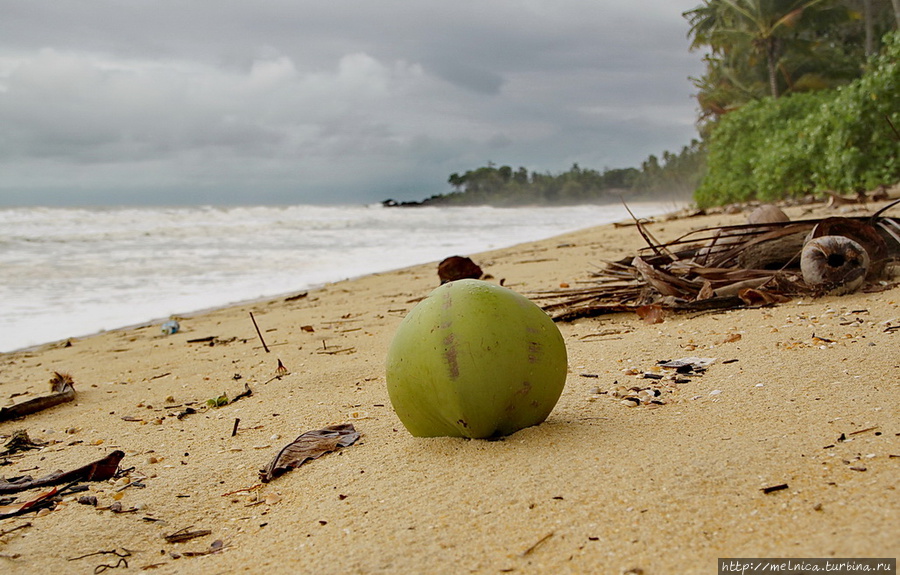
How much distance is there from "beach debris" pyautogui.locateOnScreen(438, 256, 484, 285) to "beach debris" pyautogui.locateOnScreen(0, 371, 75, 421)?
9.37ft

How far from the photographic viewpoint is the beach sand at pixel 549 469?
148 centimetres

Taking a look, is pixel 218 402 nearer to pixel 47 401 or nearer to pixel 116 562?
pixel 47 401

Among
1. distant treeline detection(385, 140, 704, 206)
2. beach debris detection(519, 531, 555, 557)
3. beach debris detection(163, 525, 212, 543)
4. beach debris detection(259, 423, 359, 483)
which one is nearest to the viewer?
beach debris detection(519, 531, 555, 557)

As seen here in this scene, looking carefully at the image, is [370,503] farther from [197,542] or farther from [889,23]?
[889,23]

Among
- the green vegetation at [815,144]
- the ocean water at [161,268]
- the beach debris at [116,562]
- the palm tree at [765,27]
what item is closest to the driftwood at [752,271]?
the beach debris at [116,562]

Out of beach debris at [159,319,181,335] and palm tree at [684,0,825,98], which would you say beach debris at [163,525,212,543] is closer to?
beach debris at [159,319,181,335]

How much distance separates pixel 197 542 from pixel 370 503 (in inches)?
17.8

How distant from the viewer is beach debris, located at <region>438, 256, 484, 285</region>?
5.73 m

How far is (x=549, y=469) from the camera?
185 cm

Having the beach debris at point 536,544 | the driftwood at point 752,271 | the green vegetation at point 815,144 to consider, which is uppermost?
the green vegetation at point 815,144

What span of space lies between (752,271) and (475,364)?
2.64 m

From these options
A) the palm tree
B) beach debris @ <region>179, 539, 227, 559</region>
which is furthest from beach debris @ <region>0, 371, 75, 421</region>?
the palm tree

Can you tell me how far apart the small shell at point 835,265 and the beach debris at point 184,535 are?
127 inches

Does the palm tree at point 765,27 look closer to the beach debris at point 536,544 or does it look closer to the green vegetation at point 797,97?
the green vegetation at point 797,97
